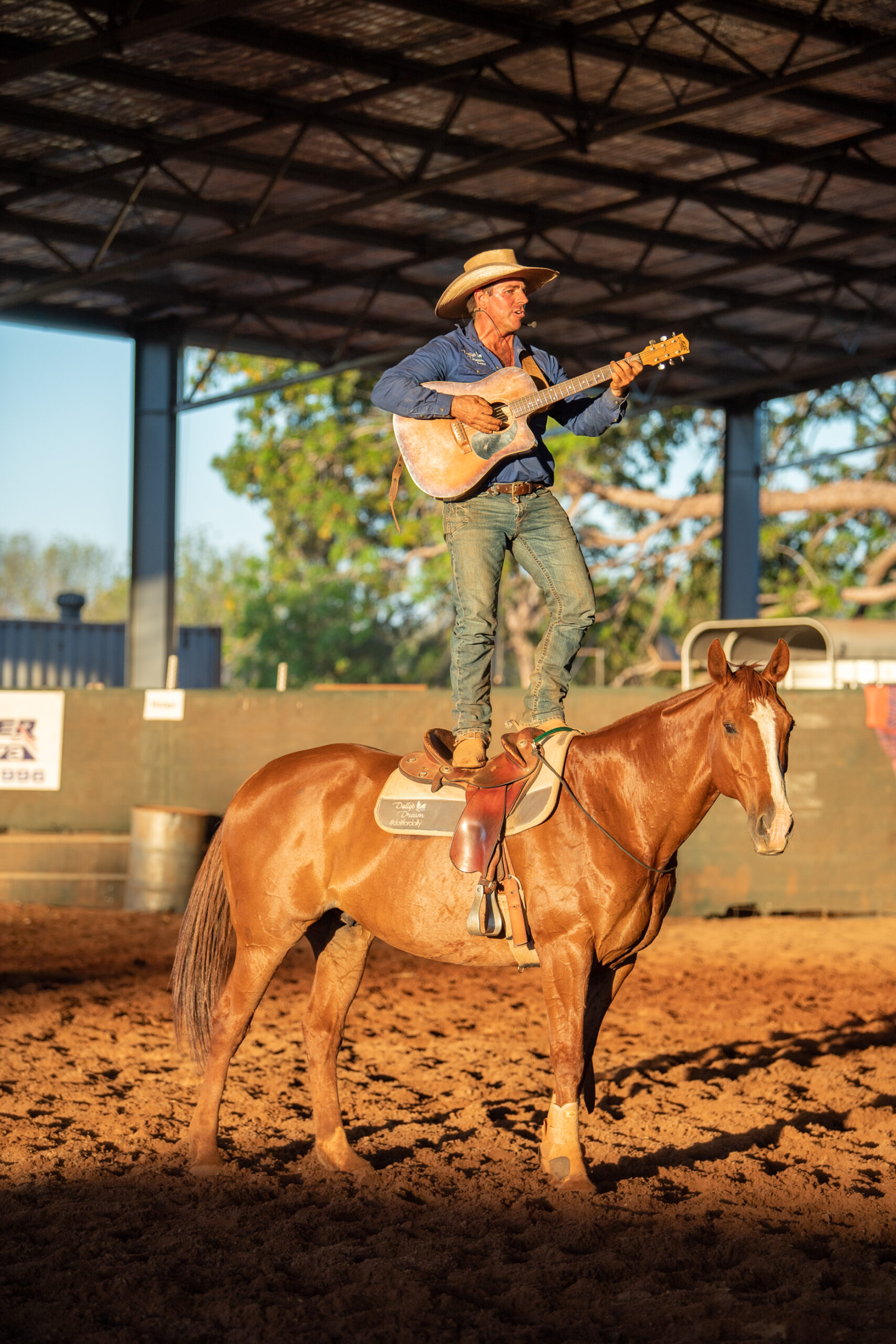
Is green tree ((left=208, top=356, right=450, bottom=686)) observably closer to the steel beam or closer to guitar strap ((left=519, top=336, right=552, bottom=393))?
the steel beam

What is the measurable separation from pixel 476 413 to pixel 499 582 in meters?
0.66

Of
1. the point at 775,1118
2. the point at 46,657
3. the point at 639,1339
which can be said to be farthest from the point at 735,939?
the point at 46,657

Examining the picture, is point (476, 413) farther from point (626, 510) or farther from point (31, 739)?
point (626, 510)

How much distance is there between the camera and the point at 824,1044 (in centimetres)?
688

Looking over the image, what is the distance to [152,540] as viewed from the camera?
17391 mm

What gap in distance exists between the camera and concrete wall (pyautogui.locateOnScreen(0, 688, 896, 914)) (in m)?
11.5

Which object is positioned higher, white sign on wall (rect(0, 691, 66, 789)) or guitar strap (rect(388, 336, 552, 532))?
guitar strap (rect(388, 336, 552, 532))

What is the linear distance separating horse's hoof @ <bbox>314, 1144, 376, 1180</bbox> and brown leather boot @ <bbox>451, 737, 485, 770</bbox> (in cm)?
143

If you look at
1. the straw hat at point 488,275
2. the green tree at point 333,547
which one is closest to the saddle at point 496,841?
the straw hat at point 488,275

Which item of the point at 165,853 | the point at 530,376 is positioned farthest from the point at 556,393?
the point at 165,853

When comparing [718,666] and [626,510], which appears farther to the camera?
[626,510]

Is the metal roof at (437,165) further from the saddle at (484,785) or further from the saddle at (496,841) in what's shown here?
the saddle at (496,841)

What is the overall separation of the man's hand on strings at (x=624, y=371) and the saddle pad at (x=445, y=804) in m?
1.24

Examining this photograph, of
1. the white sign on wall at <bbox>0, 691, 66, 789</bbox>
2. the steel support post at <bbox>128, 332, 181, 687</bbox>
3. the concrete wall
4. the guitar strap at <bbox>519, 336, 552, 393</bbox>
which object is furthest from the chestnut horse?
the steel support post at <bbox>128, 332, 181, 687</bbox>
